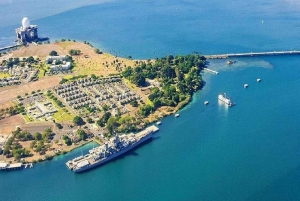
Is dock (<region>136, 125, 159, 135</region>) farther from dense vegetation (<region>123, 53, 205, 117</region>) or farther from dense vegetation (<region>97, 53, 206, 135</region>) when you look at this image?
dense vegetation (<region>123, 53, 205, 117</region>)

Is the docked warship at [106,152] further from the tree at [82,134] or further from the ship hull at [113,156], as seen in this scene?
the tree at [82,134]

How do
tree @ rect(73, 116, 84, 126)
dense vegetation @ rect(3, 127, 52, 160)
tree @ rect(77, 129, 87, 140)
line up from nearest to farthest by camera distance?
dense vegetation @ rect(3, 127, 52, 160), tree @ rect(77, 129, 87, 140), tree @ rect(73, 116, 84, 126)

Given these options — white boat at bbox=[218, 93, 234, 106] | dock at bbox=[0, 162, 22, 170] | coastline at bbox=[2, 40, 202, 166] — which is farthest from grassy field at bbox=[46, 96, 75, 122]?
white boat at bbox=[218, 93, 234, 106]

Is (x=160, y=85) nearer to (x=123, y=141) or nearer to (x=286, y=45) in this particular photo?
(x=123, y=141)

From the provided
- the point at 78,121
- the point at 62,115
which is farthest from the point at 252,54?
the point at 62,115

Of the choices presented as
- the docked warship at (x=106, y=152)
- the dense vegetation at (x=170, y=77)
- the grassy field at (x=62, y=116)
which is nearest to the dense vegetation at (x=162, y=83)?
the dense vegetation at (x=170, y=77)

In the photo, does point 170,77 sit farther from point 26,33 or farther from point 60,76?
point 26,33

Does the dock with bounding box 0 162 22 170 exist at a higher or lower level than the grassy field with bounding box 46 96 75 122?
lower

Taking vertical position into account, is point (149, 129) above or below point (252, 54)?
below

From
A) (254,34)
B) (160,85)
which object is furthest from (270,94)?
(254,34)
